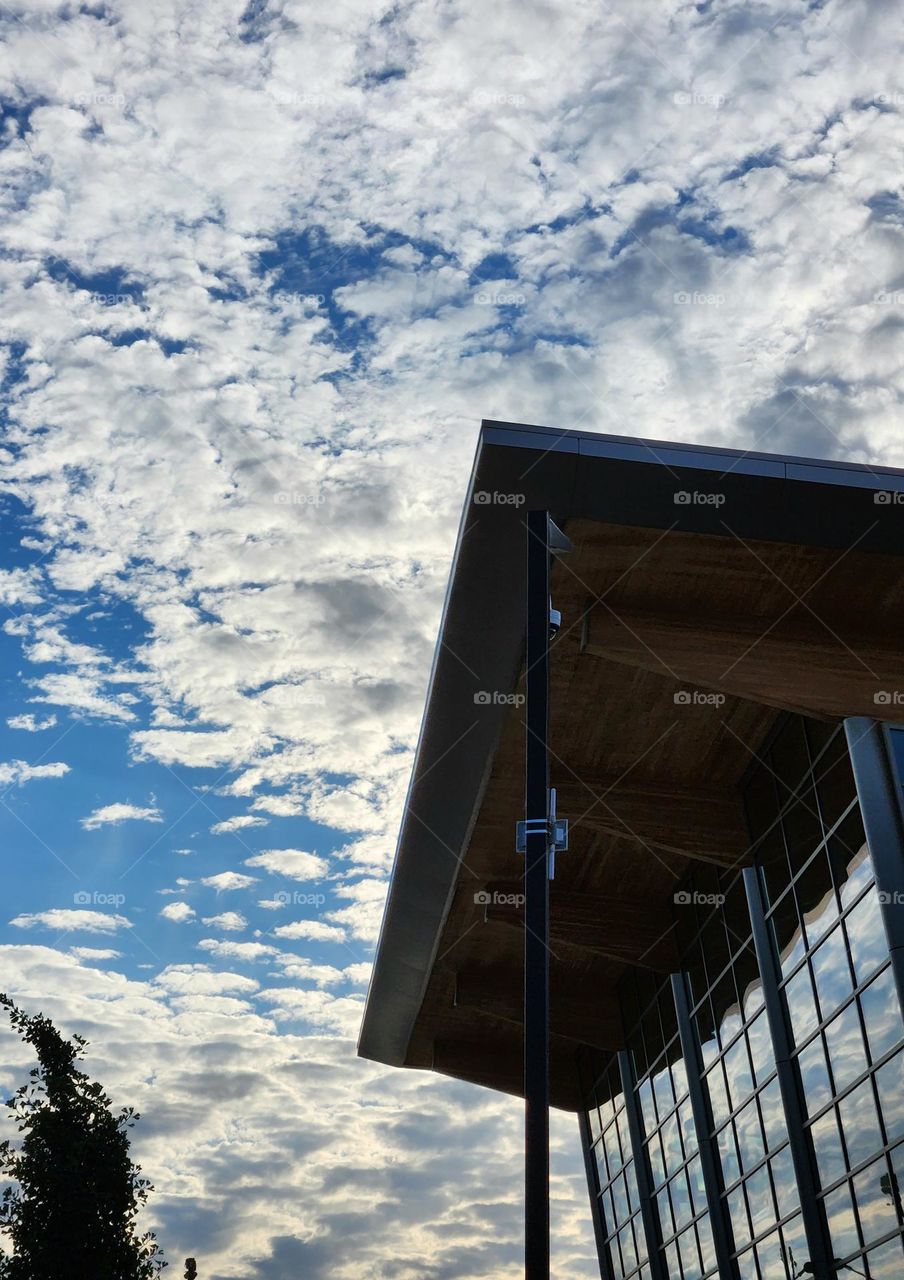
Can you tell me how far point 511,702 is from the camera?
19891mm

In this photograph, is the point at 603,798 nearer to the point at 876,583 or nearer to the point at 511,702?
the point at 511,702

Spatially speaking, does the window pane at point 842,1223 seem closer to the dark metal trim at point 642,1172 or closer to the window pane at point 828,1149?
the window pane at point 828,1149

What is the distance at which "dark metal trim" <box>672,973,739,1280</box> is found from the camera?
24266 millimetres

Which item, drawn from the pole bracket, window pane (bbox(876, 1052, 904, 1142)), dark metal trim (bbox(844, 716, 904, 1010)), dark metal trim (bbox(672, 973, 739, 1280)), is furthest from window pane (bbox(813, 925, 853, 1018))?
the pole bracket

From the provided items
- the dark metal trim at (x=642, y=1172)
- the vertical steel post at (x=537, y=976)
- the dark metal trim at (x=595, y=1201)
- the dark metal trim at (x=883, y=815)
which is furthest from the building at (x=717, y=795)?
the dark metal trim at (x=595, y=1201)

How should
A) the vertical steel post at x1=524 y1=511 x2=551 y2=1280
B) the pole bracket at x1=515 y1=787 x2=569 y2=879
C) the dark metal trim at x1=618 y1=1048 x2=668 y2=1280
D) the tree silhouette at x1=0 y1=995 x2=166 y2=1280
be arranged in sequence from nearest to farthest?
the vertical steel post at x1=524 y1=511 x2=551 y2=1280 < the pole bracket at x1=515 y1=787 x2=569 y2=879 < the tree silhouette at x1=0 y1=995 x2=166 y2=1280 < the dark metal trim at x1=618 y1=1048 x2=668 y2=1280

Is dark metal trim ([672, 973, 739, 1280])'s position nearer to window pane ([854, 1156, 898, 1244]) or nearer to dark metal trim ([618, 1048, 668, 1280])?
dark metal trim ([618, 1048, 668, 1280])

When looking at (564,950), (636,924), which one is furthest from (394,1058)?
(636,924)

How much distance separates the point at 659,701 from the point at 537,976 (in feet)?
41.1

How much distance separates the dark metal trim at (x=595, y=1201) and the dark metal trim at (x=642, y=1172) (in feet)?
18.0

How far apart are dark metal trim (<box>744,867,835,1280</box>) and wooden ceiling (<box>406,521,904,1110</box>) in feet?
4.16

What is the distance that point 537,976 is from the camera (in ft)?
28.0

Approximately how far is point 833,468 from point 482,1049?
2746 cm

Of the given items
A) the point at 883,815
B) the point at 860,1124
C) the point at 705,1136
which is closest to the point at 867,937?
the point at 883,815
